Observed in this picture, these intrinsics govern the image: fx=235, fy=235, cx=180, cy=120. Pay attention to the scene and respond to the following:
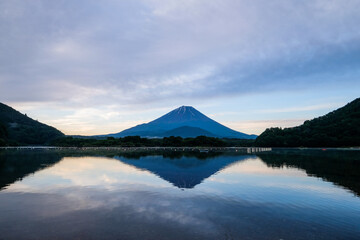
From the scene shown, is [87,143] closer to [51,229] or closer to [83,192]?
[83,192]

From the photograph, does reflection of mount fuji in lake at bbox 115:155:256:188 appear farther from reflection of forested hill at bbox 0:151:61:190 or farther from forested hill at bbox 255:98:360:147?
forested hill at bbox 255:98:360:147

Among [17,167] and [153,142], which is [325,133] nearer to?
[153,142]

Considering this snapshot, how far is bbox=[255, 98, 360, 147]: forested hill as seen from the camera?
403 ft

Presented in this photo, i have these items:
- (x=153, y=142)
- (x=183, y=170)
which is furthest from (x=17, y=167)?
(x=153, y=142)

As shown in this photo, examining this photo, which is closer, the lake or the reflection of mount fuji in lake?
the lake

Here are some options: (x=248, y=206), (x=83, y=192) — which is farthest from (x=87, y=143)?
(x=248, y=206)

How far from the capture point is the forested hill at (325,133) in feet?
403

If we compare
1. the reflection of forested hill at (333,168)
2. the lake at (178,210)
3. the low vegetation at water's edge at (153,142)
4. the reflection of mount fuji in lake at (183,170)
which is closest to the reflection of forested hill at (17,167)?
the lake at (178,210)

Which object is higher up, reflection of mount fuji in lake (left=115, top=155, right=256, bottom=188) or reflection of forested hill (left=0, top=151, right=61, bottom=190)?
reflection of forested hill (left=0, top=151, right=61, bottom=190)

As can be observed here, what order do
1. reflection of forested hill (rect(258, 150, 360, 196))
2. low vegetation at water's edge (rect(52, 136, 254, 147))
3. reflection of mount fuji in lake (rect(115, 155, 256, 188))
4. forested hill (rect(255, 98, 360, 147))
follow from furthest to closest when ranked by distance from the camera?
low vegetation at water's edge (rect(52, 136, 254, 147))
forested hill (rect(255, 98, 360, 147))
reflection of mount fuji in lake (rect(115, 155, 256, 188))
reflection of forested hill (rect(258, 150, 360, 196))

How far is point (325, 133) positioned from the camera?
433 feet

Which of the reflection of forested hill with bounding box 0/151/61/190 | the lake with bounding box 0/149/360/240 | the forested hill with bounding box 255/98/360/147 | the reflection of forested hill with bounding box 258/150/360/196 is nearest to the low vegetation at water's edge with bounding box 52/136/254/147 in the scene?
the forested hill with bounding box 255/98/360/147

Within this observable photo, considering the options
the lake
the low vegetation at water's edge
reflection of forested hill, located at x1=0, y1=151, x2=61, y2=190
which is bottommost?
the lake

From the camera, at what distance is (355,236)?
468 inches
